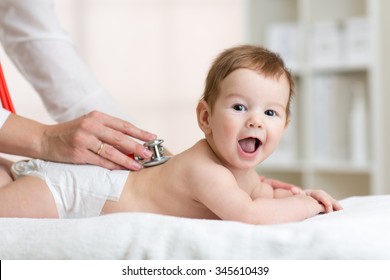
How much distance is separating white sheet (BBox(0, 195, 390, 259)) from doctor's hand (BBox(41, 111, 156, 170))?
0.31 metres

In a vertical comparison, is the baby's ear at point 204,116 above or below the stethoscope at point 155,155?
above

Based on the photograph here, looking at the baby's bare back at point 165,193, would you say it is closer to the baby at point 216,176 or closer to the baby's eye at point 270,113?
the baby at point 216,176

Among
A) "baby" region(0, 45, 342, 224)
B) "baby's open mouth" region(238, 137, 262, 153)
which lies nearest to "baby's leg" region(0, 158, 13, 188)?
"baby" region(0, 45, 342, 224)

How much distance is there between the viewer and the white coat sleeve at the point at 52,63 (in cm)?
160

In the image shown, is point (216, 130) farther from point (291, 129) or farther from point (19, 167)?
point (291, 129)

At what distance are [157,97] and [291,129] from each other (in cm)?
85

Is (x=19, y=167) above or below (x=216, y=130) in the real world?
below

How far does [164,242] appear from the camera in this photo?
850 mm

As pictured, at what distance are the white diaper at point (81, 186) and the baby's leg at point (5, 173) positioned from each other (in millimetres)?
69

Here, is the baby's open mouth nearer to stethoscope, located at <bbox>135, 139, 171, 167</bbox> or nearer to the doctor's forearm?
stethoscope, located at <bbox>135, 139, 171, 167</bbox>

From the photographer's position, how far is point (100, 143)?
123 centimetres

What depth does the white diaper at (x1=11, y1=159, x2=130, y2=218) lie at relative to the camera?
46.9 inches

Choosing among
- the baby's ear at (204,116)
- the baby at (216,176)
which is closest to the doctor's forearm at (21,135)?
the baby at (216,176)
